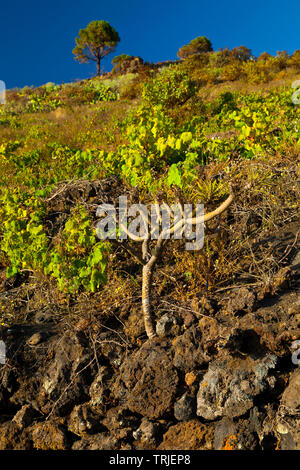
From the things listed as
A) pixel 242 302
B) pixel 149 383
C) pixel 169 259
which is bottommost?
pixel 149 383

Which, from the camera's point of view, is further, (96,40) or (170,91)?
(96,40)

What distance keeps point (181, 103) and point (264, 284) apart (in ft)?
24.6

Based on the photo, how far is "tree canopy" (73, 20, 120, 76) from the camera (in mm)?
32284

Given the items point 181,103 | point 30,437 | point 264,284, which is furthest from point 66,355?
point 181,103

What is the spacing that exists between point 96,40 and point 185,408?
121ft

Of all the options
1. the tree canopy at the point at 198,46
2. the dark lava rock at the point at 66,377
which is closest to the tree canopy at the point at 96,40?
the tree canopy at the point at 198,46

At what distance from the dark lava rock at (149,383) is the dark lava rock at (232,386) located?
23cm

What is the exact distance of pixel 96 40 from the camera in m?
32.7

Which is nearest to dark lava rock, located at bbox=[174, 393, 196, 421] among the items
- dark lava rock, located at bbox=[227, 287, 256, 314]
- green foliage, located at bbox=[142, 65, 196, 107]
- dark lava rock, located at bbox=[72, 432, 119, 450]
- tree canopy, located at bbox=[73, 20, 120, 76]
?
dark lava rock, located at bbox=[72, 432, 119, 450]

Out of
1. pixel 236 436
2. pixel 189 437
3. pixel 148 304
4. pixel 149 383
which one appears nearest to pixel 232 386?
pixel 236 436

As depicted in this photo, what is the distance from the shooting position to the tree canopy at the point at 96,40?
32284 millimetres

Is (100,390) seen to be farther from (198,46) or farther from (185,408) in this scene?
(198,46)

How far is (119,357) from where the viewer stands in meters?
2.70
